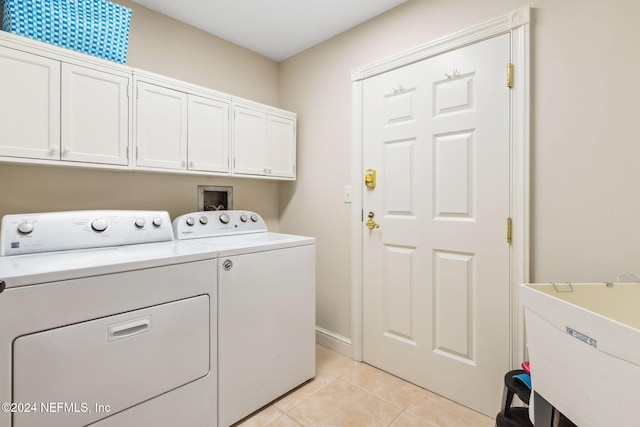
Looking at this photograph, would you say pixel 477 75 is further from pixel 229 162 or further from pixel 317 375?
pixel 317 375

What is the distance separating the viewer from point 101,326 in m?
1.19

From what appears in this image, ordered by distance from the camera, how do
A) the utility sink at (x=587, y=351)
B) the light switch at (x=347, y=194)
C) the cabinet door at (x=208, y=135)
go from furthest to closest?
the light switch at (x=347, y=194), the cabinet door at (x=208, y=135), the utility sink at (x=587, y=351)

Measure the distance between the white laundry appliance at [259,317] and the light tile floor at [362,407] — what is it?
0.28ft

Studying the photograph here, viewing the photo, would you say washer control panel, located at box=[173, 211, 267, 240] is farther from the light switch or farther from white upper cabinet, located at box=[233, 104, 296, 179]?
the light switch

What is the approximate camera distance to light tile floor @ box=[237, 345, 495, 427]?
1.64 m

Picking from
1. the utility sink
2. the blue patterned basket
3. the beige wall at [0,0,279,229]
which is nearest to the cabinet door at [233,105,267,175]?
the beige wall at [0,0,279,229]

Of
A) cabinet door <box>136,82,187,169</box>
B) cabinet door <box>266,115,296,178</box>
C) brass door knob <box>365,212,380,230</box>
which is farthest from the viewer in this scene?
cabinet door <box>266,115,296,178</box>

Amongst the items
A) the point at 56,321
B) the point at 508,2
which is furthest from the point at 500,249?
the point at 56,321

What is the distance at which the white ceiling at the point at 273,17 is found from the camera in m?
2.00

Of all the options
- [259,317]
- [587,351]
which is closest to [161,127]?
[259,317]

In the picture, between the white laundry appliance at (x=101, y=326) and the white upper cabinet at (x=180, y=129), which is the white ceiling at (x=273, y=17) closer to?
the white upper cabinet at (x=180, y=129)

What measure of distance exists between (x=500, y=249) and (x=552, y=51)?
977 mm

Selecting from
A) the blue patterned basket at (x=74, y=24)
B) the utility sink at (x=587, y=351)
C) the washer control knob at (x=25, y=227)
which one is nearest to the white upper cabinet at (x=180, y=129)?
the blue patterned basket at (x=74, y=24)

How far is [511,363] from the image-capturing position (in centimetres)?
159
